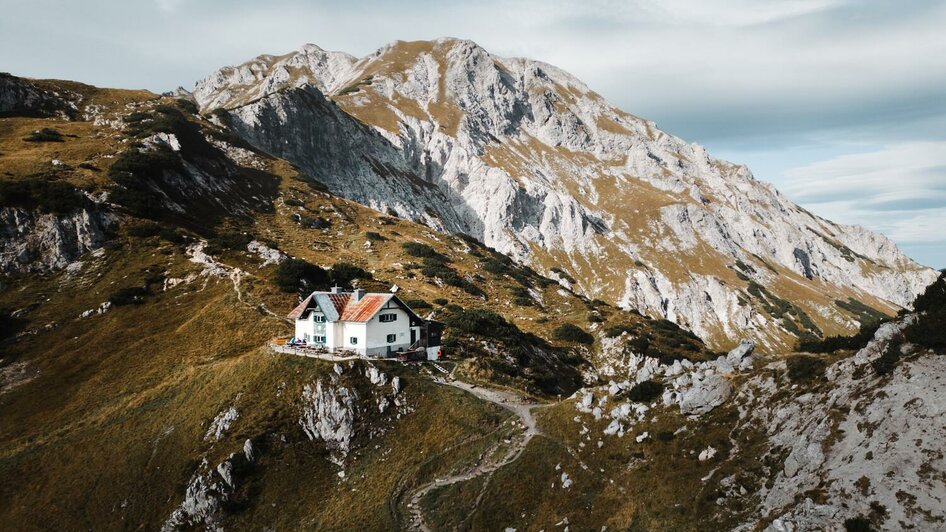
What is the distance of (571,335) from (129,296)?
7917cm

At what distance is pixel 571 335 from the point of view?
103125 mm

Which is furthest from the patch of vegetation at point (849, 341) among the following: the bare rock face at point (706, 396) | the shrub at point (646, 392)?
the shrub at point (646, 392)

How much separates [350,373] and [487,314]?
38.8 meters

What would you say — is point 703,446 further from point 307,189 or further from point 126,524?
point 307,189

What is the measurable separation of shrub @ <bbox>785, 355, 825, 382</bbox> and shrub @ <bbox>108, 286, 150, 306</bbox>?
80495 millimetres

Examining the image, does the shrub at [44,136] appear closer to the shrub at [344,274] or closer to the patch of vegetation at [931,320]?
the shrub at [344,274]

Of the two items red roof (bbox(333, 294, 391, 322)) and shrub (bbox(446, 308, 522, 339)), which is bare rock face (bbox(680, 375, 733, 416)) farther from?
shrub (bbox(446, 308, 522, 339))

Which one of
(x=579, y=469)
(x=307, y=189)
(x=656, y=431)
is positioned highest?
(x=307, y=189)

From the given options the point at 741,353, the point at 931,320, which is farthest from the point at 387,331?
the point at 931,320

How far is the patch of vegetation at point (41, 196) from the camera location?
3125 inches

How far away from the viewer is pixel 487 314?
8675 cm

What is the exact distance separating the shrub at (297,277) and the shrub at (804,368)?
217ft

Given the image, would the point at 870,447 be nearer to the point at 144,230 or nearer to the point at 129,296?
the point at 129,296

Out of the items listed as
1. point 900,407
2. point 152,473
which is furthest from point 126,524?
point 900,407
